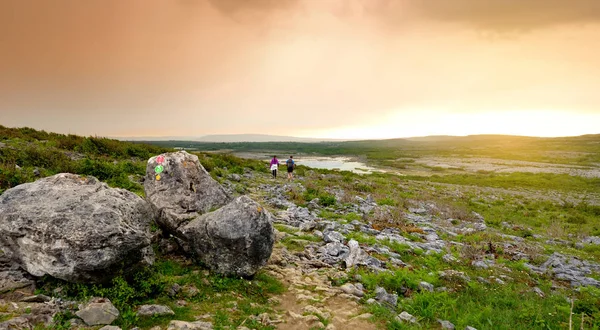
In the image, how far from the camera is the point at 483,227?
18.9 metres

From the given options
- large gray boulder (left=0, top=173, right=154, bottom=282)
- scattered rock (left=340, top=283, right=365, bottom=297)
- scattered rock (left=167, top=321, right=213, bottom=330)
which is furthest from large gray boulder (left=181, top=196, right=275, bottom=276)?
scattered rock (left=340, top=283, right=365, bottom=297)

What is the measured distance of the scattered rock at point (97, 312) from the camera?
609 cm

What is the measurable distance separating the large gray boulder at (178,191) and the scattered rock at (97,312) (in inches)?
132

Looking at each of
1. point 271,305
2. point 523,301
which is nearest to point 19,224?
point 271,305

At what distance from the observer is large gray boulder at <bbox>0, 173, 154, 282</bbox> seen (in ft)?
21.7

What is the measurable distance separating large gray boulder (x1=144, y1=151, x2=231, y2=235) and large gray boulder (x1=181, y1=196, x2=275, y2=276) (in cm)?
120

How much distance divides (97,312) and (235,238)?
3.40m

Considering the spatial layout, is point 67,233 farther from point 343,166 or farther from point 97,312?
point 343,166

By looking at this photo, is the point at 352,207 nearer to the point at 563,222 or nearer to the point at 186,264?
the point at 186,264

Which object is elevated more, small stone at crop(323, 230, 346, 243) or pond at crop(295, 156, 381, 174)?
small stone at crop(323, 230, 346, 243)

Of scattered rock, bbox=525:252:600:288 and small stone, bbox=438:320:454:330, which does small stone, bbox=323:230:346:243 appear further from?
scattered rock, bbox=525:252:600:288

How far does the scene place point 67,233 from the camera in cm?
665

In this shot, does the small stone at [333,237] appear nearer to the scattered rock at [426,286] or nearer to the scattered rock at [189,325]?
the scattered rock at [426,286]

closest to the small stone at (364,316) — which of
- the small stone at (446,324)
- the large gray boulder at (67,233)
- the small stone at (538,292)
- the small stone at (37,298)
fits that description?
the small stone at (446,324)
